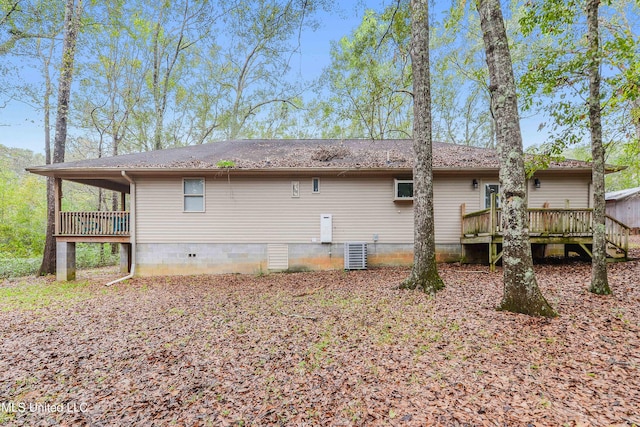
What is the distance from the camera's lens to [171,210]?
9461 mm

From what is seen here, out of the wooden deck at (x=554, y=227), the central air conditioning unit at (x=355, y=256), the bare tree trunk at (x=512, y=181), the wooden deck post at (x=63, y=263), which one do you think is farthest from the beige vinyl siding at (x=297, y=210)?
the bare tree trunk at (x=512, y=181)

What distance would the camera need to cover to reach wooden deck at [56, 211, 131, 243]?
9.09 metres

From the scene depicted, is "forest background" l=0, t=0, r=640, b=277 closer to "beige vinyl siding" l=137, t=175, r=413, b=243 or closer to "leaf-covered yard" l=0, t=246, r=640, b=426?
"beige vinyl siding" l=137, t=175, r=413, b=243

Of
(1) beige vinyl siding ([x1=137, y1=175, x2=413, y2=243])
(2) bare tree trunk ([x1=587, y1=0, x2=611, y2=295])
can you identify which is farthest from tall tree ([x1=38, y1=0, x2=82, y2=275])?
(2) bare tree trunk ([x1=587, y1=0, x2=611, y2=295])

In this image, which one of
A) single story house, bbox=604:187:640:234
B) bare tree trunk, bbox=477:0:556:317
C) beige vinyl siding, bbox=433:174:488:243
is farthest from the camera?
single story house, bbox=604:187:640:234

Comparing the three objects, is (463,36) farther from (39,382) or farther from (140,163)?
(39,382)

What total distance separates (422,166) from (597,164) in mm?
2899

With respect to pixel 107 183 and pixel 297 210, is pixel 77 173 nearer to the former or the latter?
pixel 107 183

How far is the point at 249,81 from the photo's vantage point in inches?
738

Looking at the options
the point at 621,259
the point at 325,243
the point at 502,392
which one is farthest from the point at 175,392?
the point at 621,259

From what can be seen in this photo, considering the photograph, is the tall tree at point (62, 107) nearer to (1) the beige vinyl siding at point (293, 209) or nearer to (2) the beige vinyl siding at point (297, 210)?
(1) the beige vinyl siding at point (293, 209)

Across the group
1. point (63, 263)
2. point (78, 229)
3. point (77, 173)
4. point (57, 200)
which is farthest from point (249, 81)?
point (63, 263)

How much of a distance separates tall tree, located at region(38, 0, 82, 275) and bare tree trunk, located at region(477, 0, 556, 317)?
12.8m

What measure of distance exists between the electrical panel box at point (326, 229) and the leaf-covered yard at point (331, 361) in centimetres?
349
